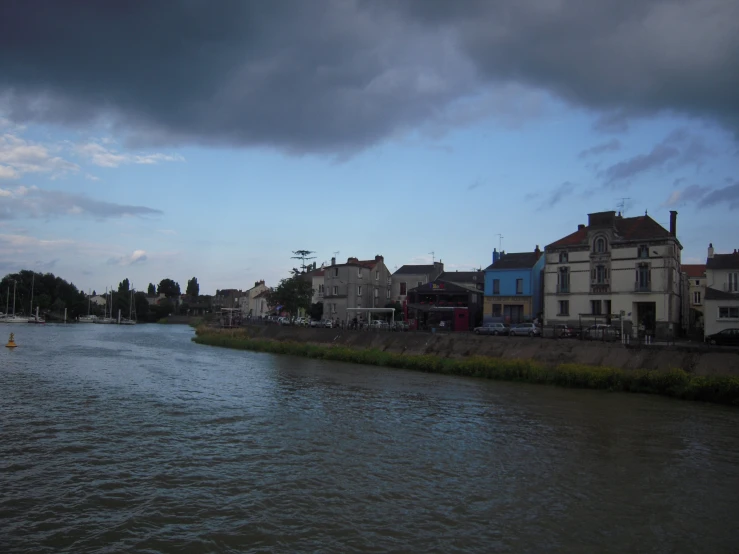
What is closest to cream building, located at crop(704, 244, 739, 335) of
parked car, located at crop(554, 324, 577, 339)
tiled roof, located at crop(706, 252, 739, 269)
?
tiled roof, located at crop(706, 252, 739, 269)

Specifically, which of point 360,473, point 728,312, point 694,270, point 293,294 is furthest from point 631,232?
point 293,294

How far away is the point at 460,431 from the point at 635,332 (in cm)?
3563

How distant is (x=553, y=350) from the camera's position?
37375 millimetres

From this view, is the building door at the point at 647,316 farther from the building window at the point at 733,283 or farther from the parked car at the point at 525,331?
the parked car at the point at 525,331

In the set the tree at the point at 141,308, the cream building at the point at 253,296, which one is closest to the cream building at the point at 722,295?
the cream building at the point at 253,296

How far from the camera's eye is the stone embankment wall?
3028cm

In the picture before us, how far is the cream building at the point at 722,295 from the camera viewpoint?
43.8 meters

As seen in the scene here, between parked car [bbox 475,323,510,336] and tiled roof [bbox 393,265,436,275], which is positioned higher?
tiled roof [bbox 393,265,436,275]

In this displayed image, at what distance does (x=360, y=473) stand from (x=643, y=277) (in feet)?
146

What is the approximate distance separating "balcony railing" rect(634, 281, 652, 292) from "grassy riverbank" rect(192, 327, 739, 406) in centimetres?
2021

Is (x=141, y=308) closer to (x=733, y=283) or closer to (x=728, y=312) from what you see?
(x=733, y=283)

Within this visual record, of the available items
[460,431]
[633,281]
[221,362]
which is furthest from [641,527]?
[633,281]

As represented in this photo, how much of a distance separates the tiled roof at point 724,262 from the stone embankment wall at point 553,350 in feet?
55.5

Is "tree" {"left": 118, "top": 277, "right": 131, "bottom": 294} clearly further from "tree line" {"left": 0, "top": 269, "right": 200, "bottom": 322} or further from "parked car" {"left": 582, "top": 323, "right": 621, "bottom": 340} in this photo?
"parked car" {"left": 582, "top": 323, "right": 621, "bottom": 340}
